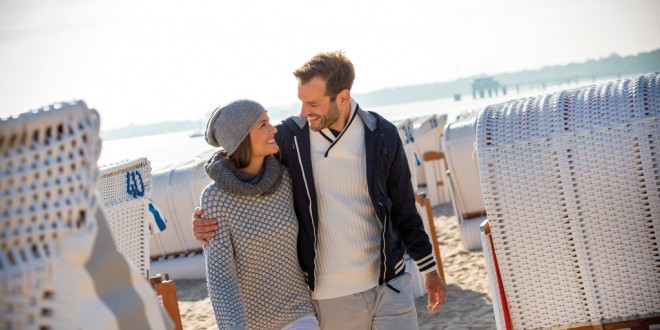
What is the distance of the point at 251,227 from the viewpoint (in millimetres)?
2428

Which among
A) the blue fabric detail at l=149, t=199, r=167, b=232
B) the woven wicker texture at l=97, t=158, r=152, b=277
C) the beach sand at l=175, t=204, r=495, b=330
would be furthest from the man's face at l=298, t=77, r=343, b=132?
the beach sand at l=175, t=204, r=495, b=330

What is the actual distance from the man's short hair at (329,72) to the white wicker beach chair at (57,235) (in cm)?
157

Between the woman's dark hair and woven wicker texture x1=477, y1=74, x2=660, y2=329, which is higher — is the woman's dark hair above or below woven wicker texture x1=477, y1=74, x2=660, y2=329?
above

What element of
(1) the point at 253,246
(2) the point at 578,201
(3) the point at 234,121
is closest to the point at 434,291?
(2) the point at 578,201

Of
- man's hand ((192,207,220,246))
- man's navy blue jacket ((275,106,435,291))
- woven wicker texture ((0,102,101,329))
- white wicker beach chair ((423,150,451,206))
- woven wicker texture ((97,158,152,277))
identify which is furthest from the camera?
white wicker beach chair ((423,150,451,206))

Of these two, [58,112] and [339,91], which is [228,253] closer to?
[339,91]

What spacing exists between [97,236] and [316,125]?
1604 mm

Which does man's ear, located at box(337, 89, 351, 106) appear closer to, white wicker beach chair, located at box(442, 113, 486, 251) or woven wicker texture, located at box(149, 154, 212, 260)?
white wicker beach chair, located at box(442, 113, 486, 251)

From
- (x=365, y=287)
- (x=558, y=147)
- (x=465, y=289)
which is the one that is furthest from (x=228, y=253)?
(x=465, y=289)

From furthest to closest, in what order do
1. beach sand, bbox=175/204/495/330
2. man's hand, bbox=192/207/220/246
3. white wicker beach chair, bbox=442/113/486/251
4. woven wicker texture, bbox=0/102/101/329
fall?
white wicker beach chair, bbox=442/113/486/251 → beach sand, bbox=175/204/495/330 → man's hand, bbox=192/207/220/246 → woven wicker texture, bbox=0/102/101/329

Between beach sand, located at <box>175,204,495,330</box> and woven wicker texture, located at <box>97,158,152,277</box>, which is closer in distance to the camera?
woven wicker texture, located at <box>97,158,152,277</box>

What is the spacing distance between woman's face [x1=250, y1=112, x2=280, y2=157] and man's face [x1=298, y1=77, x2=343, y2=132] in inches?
8.7

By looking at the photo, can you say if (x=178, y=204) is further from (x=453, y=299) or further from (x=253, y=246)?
(x=253, y=246)

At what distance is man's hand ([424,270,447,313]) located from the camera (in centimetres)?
271
